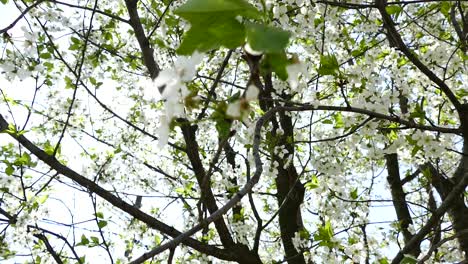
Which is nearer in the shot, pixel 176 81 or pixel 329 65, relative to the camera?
pixel 176 81

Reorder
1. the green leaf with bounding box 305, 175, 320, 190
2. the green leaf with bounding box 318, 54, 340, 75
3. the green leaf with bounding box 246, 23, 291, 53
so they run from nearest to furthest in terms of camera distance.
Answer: the green leaf with bounding box 246, 23, 291, 53
the green leaf with bounding box 318, 54, 340, 75
the green leaf with bounding box 305, 175, 320, 190

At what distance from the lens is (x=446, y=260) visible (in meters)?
4.72

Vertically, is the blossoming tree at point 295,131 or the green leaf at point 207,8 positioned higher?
the blossoming tree at point 295,131

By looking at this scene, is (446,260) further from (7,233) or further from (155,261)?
(7,233)

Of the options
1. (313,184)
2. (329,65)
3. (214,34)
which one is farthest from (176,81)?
(313,184)

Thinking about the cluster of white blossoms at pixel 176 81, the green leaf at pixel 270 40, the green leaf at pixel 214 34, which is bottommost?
the green leaf at pixel 270 40

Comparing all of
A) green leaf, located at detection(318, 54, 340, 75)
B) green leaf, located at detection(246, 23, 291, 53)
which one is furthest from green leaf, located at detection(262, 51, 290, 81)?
green leaf, located at detection(318, 54, 340, 75)

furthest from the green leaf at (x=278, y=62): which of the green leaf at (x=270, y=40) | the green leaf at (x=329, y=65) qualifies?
the green leaf at (x=329, y=65)

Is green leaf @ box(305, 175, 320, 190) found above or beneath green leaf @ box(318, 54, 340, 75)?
above

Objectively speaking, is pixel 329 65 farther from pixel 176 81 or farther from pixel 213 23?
pixel 213 23

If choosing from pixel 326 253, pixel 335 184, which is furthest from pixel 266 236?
pixel 326 253

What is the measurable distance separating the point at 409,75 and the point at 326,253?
191 centimetres

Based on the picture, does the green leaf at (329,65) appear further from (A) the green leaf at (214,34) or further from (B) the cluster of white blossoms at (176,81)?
(A) the green leaf at (214,34)

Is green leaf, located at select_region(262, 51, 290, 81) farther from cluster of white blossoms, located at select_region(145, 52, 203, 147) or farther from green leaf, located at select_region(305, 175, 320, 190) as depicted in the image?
green leaf, located at select_region(305, 175, 320, 190)
